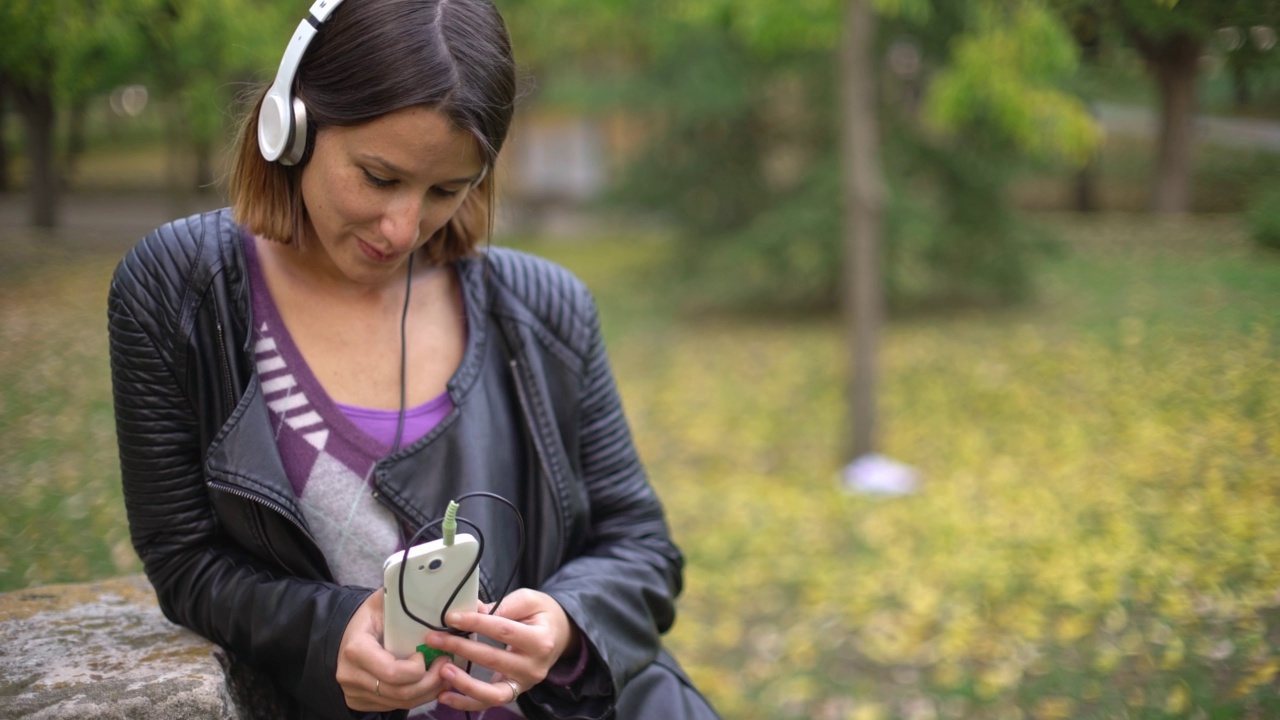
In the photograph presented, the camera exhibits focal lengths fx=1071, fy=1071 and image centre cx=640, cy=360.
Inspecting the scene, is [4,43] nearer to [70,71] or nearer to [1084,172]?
[70,71]

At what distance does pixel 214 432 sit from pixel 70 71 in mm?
1142

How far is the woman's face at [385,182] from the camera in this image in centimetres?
→ 151

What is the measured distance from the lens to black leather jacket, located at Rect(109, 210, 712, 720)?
1598 mm

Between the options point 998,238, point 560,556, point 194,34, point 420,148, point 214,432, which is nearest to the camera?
point 420,148

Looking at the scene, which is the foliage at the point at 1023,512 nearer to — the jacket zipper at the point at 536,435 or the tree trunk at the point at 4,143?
the jacket zipper at the point at 536,435

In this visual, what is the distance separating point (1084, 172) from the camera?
17.9 feet

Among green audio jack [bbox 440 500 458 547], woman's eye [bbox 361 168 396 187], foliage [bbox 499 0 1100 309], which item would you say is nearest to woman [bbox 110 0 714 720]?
woman's eye [bbox 361 168 396 187]

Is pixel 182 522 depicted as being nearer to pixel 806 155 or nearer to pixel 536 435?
pixel 536 435

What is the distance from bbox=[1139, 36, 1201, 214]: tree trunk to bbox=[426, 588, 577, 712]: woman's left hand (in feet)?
5.68

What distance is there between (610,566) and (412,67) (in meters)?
0.86

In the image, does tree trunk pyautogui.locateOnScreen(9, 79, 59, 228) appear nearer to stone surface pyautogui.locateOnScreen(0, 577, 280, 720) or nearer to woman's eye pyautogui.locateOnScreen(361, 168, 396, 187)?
stone surface pyautogui.locateOnScreen(0, 577, 280, 720)

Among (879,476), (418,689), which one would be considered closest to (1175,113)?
(418,689)

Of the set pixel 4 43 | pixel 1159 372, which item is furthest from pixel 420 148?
pixel 1159 372

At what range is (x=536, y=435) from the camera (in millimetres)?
1796
